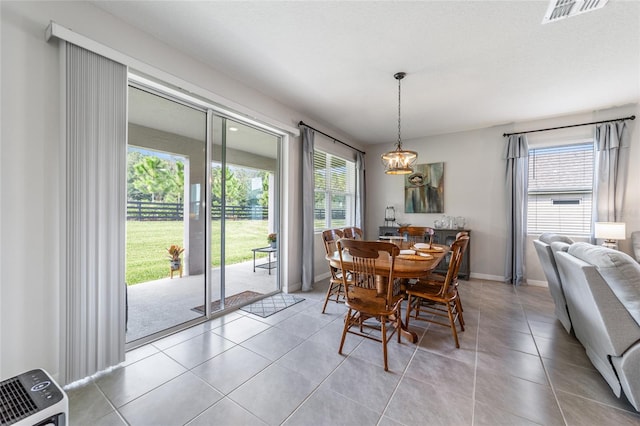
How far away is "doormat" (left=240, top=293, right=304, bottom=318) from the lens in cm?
300

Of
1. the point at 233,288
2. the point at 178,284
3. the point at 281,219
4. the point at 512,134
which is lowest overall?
the point at 233,288

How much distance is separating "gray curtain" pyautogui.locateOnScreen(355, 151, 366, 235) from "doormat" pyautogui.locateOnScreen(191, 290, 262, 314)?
8.58 feet

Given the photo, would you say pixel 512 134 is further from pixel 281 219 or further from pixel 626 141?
pixel 281 219

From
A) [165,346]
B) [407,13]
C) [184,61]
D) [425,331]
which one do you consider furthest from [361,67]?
[165,346]

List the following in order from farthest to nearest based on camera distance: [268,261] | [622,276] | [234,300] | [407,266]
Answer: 1. [268,261]
2. [234,300]
3. [407,266]
4. [622,276]

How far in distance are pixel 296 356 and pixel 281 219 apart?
203 centimetres

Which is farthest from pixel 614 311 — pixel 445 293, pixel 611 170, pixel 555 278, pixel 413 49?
pixel 611 170

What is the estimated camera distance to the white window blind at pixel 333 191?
182 inches

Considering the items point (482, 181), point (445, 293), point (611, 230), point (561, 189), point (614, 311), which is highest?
point (482, 181)

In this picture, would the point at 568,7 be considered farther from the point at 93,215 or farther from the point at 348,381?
the point at 93,215

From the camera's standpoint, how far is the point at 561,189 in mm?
4094

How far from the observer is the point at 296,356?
2096 millimetres

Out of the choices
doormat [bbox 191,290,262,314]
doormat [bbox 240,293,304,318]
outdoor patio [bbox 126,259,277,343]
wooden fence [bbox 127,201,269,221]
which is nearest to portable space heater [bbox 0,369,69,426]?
outdoor patio [bbox 126,259,277,343]

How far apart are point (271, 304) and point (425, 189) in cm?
365
